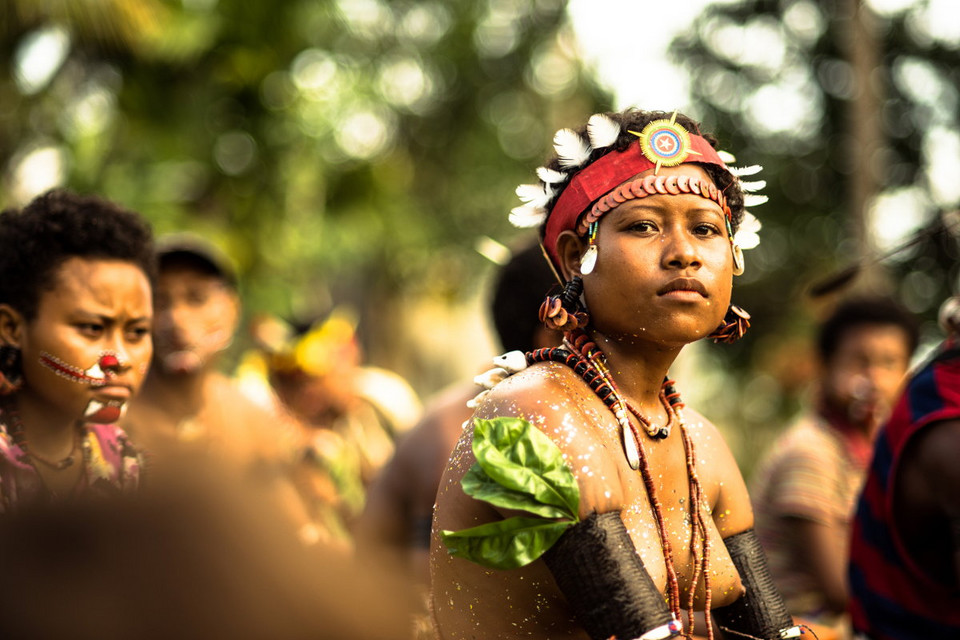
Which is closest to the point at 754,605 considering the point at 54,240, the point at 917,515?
the point at 917,515

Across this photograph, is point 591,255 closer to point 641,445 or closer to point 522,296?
point 641,445

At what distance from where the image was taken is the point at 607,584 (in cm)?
227

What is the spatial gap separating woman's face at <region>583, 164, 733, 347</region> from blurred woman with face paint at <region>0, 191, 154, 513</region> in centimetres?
159

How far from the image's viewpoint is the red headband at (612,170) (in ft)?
8.64

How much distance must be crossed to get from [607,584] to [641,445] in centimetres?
42

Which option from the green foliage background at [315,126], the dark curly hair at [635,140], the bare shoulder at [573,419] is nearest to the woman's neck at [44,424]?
the bare shoulder at [573,419]

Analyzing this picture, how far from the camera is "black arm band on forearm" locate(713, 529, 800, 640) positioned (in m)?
2.75

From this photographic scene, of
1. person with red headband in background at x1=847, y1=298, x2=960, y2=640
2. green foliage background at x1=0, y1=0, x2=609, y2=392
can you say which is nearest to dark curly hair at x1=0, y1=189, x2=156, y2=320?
person with red headband in background at x1=847, y1=298, x2=960, y2=640

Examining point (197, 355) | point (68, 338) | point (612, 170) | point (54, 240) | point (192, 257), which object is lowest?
point (612, 170)

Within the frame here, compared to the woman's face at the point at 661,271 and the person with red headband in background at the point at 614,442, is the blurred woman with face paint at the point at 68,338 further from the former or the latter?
the woman's face at the point at 661,271

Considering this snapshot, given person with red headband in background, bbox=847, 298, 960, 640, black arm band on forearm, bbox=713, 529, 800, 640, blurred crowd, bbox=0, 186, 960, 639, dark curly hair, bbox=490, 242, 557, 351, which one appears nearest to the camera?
blurred crowd, bbox=0, 186, 960, 639

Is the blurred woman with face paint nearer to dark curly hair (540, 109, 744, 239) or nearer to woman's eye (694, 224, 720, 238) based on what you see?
dark curly hair (540, 109, 744, 239)

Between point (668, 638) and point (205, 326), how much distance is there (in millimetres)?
3938

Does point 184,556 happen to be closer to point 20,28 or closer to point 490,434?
point 490,434
